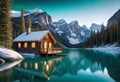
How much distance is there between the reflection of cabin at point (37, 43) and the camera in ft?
142

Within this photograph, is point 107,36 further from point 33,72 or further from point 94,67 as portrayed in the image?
point 33,72

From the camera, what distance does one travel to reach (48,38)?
153 ft

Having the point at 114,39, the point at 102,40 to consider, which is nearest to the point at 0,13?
the point at 114,39

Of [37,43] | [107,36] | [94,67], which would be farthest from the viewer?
[107,36]

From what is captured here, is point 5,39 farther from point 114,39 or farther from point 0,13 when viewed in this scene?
point 114,39

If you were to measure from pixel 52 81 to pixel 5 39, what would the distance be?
2902 cm

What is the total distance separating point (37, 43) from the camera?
43.4m

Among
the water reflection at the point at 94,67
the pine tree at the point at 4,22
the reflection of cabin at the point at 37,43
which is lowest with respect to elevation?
the water reflection at the point at 94,67

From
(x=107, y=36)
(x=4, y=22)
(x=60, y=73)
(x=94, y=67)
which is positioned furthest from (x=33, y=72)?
(x=107, y=36)

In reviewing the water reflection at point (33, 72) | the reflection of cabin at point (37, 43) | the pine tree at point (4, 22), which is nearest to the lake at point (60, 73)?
the water reflection at point (33, 72)

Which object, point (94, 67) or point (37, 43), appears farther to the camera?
point (37, 43)

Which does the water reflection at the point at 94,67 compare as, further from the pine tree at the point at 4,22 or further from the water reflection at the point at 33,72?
the pine tree at the point at 4,22

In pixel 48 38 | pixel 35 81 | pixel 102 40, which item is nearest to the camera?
pixel 35 81

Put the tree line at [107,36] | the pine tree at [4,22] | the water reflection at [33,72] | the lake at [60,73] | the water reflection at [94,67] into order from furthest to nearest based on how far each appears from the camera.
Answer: the tree line at [107,36] < the pine tree at [4,22] < the water reflection at [94,67] < the water reflection at [33,72] < the lake at [60,73]
